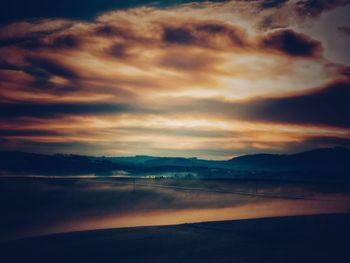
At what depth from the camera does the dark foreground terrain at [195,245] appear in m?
8.59

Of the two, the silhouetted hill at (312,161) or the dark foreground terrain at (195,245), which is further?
the silhouetted hill at (312,161)

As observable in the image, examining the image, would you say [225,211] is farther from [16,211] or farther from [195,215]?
[16,211]

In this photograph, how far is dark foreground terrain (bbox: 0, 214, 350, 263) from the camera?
28.2ft

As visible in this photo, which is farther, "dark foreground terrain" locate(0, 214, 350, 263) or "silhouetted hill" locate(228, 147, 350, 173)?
"silhouetted hill" locate(228, 147, 350, 173)

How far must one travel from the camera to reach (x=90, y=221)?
15.1 metres

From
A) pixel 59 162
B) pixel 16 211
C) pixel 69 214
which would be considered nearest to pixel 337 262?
pixel 69 214

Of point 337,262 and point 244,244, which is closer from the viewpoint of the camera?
point 337,262

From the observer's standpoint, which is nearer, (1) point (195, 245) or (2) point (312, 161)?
(1) point (195, 245)

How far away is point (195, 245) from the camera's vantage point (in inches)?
387

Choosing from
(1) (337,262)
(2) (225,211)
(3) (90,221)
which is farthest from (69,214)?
(1) (337,262)

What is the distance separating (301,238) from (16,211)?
14.0 m

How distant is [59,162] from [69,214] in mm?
75300

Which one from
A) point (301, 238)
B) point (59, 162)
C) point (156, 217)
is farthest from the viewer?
point (59, 162)

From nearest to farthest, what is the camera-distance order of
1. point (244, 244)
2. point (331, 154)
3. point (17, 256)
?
point (17, 256)
point (244, 244)
point (331, 154)
